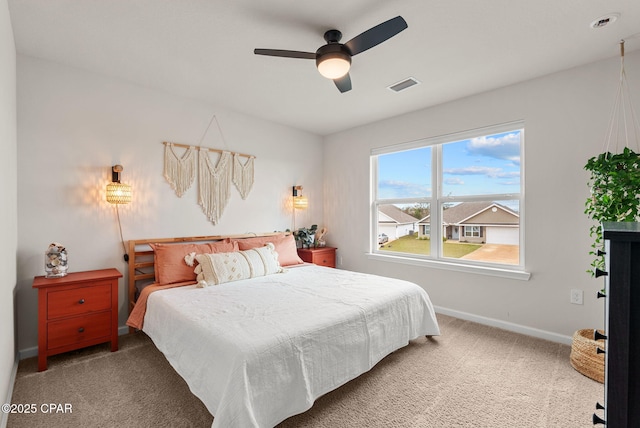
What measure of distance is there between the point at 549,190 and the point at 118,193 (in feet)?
13.9

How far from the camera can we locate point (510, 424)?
1771 millimetres

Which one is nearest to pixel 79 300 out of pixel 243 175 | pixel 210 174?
pixel 210 174

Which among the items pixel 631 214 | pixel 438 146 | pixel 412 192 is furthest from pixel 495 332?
pixel 438 146

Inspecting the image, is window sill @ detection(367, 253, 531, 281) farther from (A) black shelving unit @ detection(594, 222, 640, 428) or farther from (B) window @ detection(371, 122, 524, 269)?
(A) black shelving unit @ detection(594, 222, 640, 428)

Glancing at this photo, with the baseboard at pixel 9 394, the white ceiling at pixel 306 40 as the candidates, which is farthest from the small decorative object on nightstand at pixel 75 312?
the white ceiling at pixel 306 40

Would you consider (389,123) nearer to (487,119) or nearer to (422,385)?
(487,119)

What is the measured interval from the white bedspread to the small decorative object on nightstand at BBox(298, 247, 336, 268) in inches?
58.3

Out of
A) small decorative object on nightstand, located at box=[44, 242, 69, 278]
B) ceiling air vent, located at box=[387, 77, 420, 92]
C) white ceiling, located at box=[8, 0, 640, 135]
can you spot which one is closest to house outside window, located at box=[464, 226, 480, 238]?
white ceiling, located at box=[8, 0, 640, 135]

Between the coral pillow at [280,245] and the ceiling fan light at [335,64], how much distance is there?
2188 mm

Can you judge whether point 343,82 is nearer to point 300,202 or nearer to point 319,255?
point 300,202

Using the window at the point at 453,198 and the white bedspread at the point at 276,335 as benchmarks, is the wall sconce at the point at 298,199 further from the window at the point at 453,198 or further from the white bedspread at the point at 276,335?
the white bedspread at the point at 276,335

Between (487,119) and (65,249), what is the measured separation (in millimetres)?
4455

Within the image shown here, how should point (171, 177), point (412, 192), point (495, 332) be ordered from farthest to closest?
point (412, 192)
point (171, 177)
point (495, 332)

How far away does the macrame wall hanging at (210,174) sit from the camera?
11.1 ft
